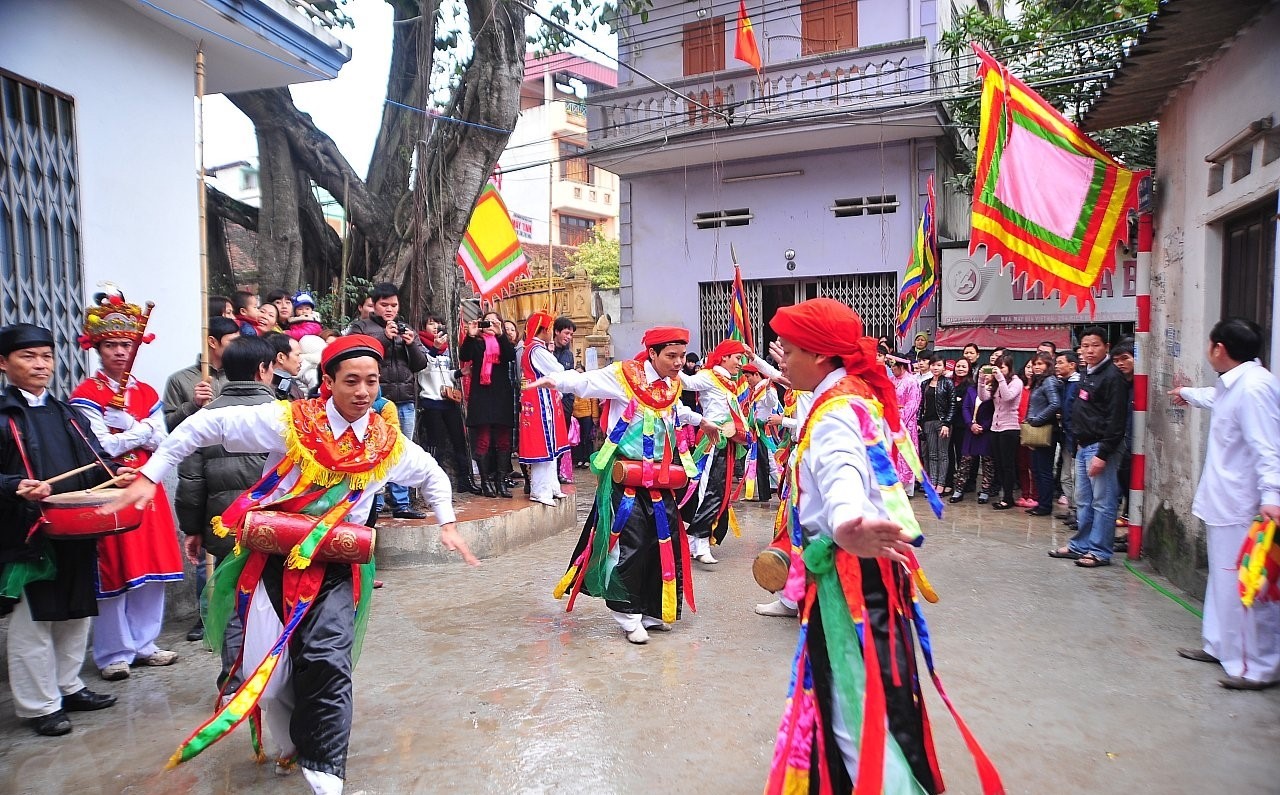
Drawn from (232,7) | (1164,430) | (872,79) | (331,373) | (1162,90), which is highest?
(872,79)

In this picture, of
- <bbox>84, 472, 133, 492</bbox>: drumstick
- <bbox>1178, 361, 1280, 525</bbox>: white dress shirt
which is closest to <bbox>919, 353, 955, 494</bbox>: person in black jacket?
<bbox>1178, 361, 1280, 525</bbox>: white dress shirt

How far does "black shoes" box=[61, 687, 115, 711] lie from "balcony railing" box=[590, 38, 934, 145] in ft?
33.8

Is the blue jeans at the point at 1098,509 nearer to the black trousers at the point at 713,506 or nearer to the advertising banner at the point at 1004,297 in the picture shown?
the black trousers at the point at 713,506

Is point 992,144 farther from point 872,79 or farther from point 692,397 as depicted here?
point 872,79

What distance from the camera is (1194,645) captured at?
15.8 ft

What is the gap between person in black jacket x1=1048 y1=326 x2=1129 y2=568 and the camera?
21.7 ft

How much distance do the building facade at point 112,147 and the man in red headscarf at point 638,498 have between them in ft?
9.46

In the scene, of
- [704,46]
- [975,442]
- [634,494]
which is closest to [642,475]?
[634,494]

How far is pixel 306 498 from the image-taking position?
322 cm

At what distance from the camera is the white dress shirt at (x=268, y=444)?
10.1 ft

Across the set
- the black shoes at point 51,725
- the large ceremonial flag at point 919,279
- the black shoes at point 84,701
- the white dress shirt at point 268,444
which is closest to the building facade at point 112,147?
the black shoes at point 84,701

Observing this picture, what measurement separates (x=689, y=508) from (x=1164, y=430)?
3.66 metres

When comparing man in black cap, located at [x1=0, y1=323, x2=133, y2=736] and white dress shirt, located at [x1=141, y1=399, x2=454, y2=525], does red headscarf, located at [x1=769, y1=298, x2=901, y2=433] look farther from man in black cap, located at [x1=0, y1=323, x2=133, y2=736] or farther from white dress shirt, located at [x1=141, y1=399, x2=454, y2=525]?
man in black cap, located at [x1=0, y1=323, x2=133, y2=736]

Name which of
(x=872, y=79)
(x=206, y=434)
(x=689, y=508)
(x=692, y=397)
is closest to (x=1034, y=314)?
(x=872, y=79)
